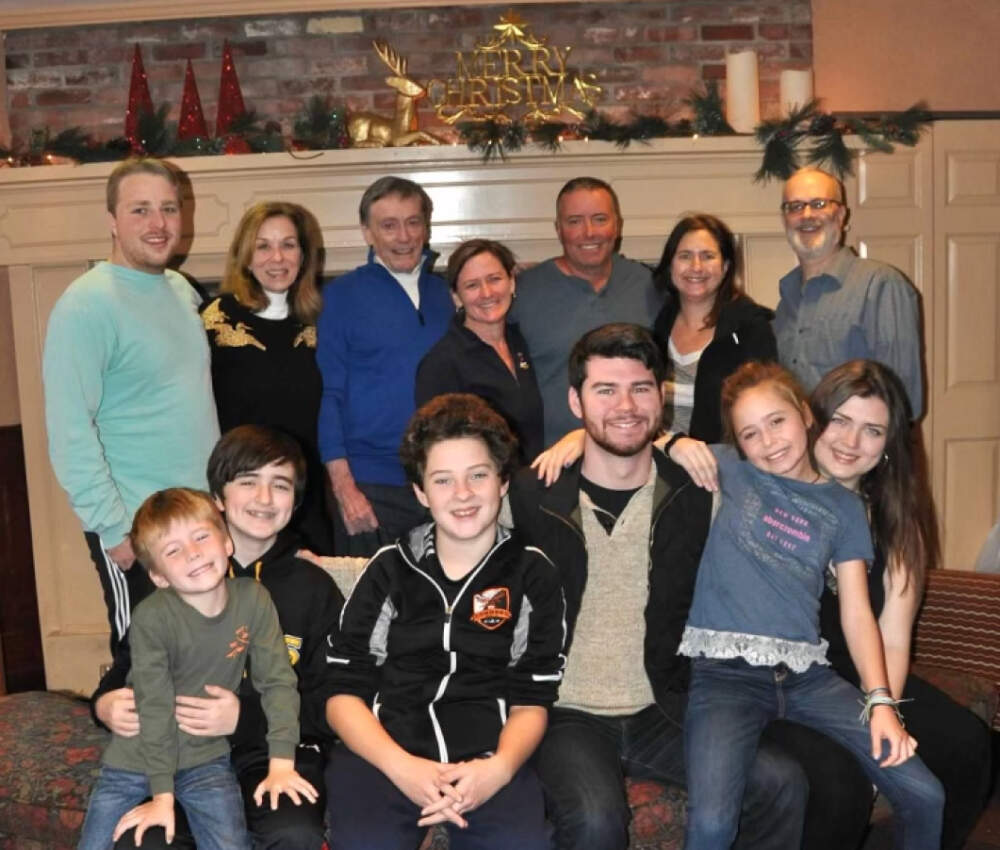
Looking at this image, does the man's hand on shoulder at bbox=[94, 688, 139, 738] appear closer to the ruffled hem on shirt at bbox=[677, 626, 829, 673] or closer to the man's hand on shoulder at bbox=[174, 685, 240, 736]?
the man's hand on shoulder at bbox=[174, 685, 240, 736]

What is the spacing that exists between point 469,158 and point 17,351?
74.2 inches

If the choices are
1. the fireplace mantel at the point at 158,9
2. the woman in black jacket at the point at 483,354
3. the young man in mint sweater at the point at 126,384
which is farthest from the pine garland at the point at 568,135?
the young man in mint sweater at the point at 126,384

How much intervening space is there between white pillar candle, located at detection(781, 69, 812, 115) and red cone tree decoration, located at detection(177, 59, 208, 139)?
219 centimetres

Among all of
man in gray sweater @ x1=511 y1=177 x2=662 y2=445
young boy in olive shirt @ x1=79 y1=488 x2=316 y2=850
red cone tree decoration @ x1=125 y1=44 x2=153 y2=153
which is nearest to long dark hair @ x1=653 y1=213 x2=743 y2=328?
man in gray sweater @ x1=511 y1=177 x2=662 y2=445

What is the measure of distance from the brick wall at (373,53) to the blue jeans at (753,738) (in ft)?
9.18

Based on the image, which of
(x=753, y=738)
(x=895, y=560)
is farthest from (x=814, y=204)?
(x=753, y=738)

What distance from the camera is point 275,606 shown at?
93.4 inches

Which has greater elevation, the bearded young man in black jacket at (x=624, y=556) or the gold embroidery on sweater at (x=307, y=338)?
the gold embroidery on sweater at (x=307, y=338)

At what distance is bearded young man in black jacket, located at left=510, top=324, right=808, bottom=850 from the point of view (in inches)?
92.7

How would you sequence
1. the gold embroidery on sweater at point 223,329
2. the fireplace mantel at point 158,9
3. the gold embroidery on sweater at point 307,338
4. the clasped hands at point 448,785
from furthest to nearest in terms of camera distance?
1. the fireplace mantel at point 158,9
2. the gold embroidery on sweater at point 307,338
3. the gold embroidery on sweater at point 223,329
4. the clasped hands at point 448,785

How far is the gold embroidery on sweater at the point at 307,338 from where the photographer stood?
3176 millimetres

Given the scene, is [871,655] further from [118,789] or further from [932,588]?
[118,789]

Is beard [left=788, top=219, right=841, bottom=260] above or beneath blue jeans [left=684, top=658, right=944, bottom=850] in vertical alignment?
above

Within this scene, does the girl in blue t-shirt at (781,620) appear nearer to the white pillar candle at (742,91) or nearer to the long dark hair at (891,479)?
the long dark hair at (891,479)
